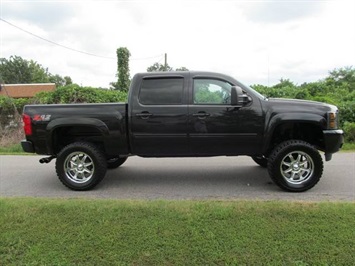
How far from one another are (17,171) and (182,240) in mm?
5373

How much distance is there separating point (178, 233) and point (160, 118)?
93.0 inches

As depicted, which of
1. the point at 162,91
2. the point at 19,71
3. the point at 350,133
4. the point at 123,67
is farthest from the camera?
the point at 19,71

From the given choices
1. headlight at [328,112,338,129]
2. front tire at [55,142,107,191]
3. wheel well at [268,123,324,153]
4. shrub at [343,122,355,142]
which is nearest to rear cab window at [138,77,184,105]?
front tire at [55,142,107,191]

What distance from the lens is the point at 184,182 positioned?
6.66 m

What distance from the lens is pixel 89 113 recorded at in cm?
608

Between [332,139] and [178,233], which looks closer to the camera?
[178,233]

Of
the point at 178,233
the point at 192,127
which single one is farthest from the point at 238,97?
the point at 178,233

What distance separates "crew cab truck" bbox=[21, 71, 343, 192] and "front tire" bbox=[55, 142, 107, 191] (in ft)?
0.05

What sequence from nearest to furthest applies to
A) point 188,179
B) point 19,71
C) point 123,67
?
point 188,179, point 123,67, point 19,71

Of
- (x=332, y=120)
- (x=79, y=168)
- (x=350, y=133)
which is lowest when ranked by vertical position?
(x=79, y=168)

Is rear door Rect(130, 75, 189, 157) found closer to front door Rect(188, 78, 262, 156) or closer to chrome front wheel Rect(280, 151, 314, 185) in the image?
front door Rect(188, 78, 262, 156)

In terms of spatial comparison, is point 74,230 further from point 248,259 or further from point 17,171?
point 17,171

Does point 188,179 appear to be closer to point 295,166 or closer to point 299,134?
point 295,166

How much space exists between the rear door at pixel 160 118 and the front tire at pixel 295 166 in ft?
4.90
